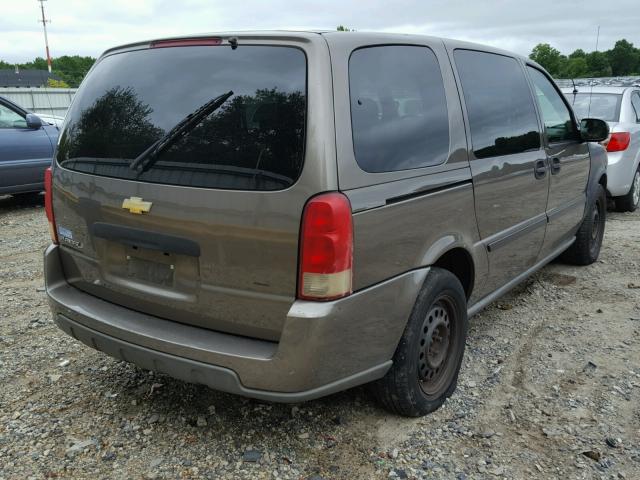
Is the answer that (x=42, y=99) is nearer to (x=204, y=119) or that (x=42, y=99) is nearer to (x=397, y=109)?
(x=204, y=119)

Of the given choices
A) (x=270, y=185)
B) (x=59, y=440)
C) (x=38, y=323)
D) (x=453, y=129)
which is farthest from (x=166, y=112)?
(x=38, y=323)

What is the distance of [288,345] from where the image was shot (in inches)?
89.9

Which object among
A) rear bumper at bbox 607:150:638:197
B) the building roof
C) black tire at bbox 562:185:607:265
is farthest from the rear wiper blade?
the building roof

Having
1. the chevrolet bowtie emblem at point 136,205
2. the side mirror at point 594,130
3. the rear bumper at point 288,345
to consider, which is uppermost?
the side mirror at point 594,130

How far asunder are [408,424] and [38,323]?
8.80ft

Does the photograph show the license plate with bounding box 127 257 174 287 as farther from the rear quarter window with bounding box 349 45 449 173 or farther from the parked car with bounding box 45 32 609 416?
the rear quarter window with bounding box 349 45 449 173

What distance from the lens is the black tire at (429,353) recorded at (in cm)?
274

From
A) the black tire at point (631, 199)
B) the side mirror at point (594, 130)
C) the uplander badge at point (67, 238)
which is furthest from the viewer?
the black tire at point (631, 199)

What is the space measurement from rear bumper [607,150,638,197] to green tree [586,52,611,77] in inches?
2886

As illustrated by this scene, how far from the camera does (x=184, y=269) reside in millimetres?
2479

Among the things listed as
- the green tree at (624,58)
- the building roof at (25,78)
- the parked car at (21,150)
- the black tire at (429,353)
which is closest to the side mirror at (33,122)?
the parked car at (21,150)

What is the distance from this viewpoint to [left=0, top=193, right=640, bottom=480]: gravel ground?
103 inches

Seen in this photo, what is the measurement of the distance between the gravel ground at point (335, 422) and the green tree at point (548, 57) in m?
68.8

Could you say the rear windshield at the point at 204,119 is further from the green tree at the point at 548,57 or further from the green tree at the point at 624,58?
the green tree at the point at 624,58
